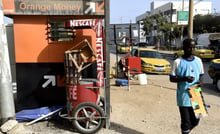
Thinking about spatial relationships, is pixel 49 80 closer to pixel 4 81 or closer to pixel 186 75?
pixel 4 81

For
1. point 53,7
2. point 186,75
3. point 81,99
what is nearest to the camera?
point 186,75

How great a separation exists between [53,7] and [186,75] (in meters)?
3.23

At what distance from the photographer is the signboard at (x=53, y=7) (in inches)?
193

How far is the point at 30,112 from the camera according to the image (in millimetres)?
5039

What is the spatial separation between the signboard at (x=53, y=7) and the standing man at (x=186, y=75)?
237cm

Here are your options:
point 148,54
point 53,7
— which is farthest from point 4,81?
point 148,54

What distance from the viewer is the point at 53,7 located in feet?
16.5

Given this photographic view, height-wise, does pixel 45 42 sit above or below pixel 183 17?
below

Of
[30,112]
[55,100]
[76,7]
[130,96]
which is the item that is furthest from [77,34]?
[130,96]

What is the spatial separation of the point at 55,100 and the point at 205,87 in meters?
6.93

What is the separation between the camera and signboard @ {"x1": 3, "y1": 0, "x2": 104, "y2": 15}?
16.1 ft

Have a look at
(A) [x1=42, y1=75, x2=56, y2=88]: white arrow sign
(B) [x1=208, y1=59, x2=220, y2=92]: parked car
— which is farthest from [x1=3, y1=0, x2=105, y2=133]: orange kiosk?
(B) [x1=208, y1=59, x2=220, y2=92]: parked car

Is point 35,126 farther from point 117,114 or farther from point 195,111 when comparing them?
point 195,111

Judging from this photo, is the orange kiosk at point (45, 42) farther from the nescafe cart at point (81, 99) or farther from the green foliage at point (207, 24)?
the green foliage at point (207, 24)
